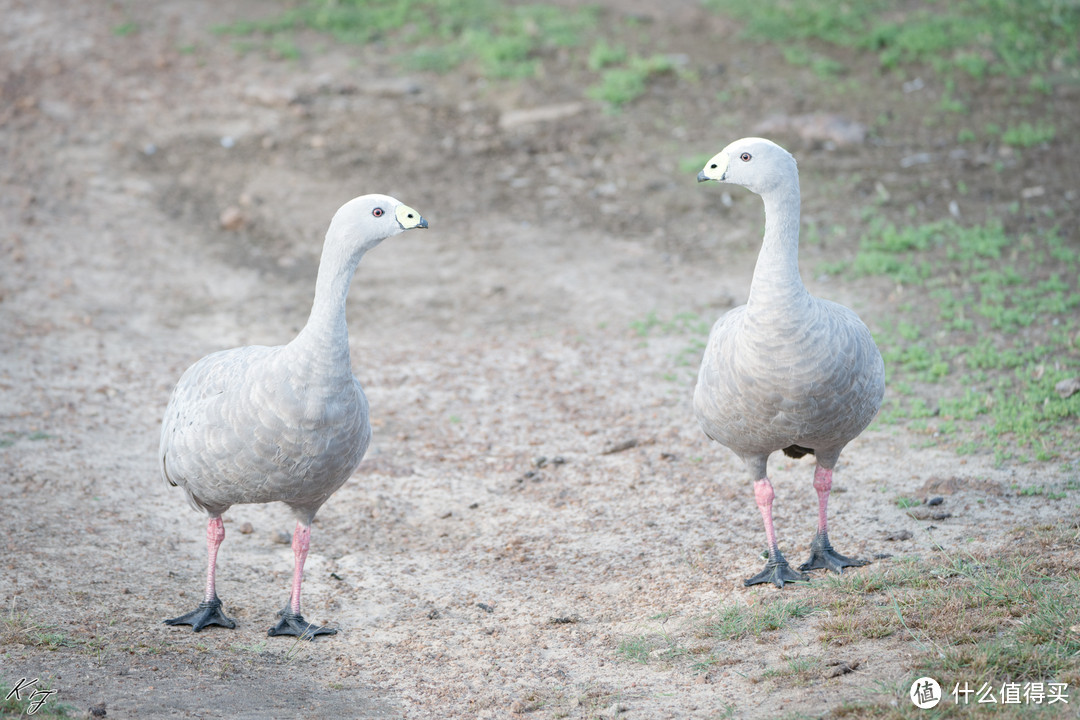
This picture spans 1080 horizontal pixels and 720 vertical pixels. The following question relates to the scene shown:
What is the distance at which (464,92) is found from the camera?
44.3 feet

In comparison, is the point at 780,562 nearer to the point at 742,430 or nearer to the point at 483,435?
the point at 742,430

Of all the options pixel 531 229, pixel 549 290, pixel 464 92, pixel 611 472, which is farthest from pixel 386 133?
pixel 611 472

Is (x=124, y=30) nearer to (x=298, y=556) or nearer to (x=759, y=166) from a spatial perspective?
(x=298, y=556)

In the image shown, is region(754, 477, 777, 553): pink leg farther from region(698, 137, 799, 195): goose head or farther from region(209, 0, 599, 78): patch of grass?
region(209, 0, 599, 78): patch of grass

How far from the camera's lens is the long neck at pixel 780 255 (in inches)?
200

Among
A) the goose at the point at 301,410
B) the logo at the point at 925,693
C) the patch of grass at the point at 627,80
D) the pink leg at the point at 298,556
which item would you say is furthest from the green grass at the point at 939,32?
the logo at the point at 925,693

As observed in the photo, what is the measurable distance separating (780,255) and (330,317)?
2233 mm

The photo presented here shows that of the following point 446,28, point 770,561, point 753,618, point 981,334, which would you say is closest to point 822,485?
point 770,561

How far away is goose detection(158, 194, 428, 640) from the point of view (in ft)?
16.0

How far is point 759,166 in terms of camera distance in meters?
5.20

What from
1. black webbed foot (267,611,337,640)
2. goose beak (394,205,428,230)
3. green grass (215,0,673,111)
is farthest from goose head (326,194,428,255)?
green grass (215,0,673,111)

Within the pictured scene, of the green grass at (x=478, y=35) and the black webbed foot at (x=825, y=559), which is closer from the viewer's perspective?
the black webbed foot at (x=825, y=559)

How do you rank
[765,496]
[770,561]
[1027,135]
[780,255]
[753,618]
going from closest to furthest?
1. [753,618]
2. [780,255]
3. [770,561]
4. [765,496]
5. [1027,135]

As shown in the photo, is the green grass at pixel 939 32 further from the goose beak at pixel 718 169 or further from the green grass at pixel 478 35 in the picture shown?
the goose beak at pixel 718 169
